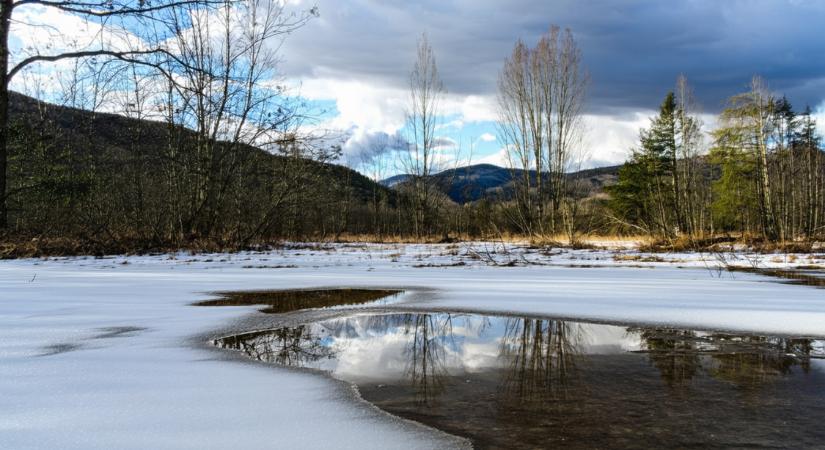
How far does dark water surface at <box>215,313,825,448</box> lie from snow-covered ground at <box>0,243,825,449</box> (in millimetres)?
300

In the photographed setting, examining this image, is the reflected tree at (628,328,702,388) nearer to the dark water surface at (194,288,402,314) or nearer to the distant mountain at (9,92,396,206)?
the dark water surface at (194,288,402,314)

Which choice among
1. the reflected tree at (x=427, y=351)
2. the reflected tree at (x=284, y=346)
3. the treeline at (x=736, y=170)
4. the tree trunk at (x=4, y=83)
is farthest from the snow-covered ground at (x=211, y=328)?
the treeline at (x=736, y=170)

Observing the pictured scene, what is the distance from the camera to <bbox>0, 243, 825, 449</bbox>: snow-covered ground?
1771 millimetres

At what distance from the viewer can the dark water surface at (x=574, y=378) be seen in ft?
6.03

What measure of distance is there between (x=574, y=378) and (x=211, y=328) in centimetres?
278

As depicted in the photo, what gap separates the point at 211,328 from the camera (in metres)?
3.75

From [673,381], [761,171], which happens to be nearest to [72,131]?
[673,381]

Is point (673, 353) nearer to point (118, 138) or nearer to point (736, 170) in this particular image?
point (118, 138)

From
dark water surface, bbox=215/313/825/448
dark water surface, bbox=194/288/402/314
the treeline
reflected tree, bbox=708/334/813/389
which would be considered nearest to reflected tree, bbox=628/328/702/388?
dark water surface, bbox=215/313/825/448

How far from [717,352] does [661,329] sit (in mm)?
721

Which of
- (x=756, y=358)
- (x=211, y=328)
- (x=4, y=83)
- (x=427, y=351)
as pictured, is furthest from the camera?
(x=4, y=83)

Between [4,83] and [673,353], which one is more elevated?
[4,83]

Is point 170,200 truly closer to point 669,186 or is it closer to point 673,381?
point 673,381

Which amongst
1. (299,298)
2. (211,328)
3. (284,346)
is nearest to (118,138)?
(299,298)
